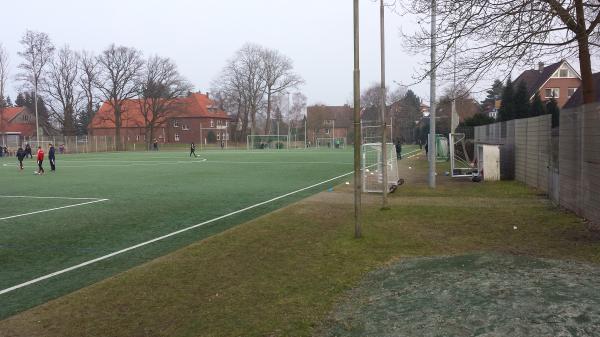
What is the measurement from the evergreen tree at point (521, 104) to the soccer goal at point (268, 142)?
48916mm

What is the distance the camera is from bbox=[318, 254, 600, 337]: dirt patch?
403 cm

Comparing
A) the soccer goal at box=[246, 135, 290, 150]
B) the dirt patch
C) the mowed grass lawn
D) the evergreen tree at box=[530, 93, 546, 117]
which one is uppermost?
the evergreen tree at box=[530, 93, 546, 117]

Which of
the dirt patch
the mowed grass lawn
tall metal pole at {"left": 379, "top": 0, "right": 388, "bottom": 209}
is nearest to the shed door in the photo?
the mowed grass lawn

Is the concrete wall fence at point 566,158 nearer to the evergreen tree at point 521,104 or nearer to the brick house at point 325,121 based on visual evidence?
the evergreen tree at point 521,104

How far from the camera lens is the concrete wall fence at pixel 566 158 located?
9352 millimetres

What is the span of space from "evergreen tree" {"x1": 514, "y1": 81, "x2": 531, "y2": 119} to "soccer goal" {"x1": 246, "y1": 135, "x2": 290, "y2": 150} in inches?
1926

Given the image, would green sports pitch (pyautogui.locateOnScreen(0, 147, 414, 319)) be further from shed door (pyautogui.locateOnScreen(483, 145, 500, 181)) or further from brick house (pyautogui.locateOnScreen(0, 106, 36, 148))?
brick house (pyautogui.locateOnScreen(0, 106, 36, 148))

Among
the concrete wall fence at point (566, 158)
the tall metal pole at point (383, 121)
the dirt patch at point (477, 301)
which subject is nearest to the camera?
the dirt patch at point (477, 301)

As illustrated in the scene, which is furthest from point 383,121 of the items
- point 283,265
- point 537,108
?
point 537,108

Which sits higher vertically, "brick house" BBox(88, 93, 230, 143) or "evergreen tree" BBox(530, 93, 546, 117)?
"brick house" BBox(88, 93, 230, 143)

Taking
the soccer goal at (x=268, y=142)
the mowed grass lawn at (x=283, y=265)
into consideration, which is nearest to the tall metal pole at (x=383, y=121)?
the mowed grass lawn at (x=283, y=265)

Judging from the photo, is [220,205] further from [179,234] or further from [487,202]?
[487,202]

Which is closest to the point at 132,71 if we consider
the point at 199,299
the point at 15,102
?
the point at 15,102

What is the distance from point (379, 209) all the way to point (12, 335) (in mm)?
8838
